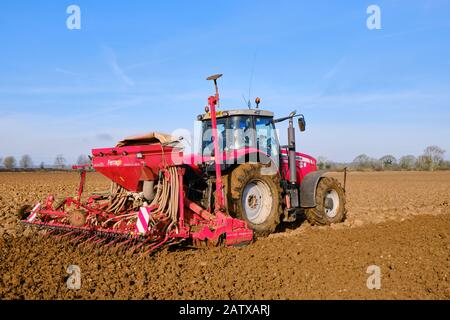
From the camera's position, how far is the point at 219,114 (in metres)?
7.27

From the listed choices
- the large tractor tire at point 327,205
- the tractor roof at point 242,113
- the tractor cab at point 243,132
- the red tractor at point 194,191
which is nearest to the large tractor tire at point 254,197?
the red tractor at point 194,191

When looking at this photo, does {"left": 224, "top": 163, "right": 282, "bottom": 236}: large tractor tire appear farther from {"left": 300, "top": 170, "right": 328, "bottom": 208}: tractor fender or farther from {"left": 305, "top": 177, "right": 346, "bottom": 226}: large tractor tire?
{"left": 305, "top": 177, "right": 346, "bottom": 226}: large tractor tire

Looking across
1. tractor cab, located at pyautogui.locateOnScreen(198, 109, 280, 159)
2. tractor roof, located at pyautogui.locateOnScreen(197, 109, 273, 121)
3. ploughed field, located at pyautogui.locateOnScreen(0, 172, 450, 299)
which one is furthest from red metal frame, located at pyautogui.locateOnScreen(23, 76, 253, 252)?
tractor roof, located at pyautogui.locateOnScreen(197, 109, 273, 121)

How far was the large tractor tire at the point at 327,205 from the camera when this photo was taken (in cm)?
826

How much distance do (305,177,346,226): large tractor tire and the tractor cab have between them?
1.38 metres

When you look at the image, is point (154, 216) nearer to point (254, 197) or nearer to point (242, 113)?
point (254, 197)

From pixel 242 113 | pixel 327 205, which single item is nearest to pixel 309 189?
pixel 327 205

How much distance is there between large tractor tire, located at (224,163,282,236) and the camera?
6406 mm

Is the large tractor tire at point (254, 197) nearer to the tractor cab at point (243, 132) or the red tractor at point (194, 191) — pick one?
the red tractor at point (194, 191)

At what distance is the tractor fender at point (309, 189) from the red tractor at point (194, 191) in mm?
20
